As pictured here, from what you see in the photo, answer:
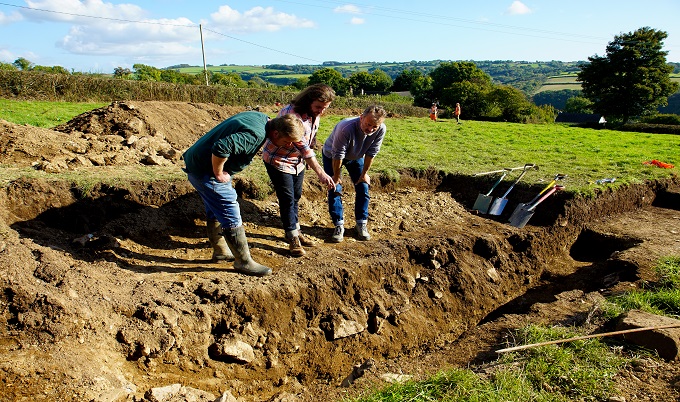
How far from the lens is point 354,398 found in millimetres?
3119

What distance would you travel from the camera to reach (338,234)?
556 cm

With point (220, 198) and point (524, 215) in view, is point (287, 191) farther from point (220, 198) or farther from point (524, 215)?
point (524, 215)

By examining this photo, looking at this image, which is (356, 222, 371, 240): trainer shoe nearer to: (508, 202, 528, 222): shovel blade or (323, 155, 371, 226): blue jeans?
(323, 155, 371, 226): blue jeans

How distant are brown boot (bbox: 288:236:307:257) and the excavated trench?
0.31 feet

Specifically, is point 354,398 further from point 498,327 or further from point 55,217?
point 55,217

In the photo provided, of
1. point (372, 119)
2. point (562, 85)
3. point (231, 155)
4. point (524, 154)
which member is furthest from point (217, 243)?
point (562, 85)

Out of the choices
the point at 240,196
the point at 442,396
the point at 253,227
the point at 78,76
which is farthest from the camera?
the point at 78,76

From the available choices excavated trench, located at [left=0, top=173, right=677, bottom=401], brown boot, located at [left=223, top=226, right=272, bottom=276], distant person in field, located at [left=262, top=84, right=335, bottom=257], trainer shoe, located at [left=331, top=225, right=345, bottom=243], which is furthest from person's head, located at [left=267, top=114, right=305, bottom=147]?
trainer shoe, located at [left=331, top=225, right=345, bottom=243]

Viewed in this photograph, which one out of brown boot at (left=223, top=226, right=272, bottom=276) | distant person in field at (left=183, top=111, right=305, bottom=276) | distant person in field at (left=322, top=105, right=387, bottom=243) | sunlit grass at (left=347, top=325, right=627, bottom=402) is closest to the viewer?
sunlit grass at (left=347, top=325, right=627, bottom=402)

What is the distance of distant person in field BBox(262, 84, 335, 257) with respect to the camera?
4.52 metres

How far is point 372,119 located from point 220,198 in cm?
182

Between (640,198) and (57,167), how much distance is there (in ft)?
31.5

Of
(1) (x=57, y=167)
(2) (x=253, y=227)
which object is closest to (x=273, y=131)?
(2) (x=253, y=227)

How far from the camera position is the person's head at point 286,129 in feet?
13.3
